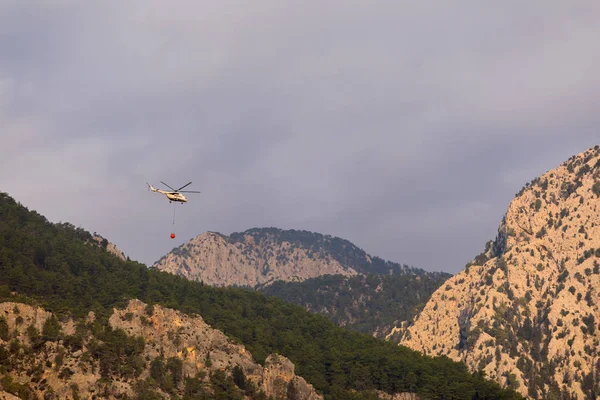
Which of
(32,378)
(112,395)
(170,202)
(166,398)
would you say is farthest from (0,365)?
(170,202)

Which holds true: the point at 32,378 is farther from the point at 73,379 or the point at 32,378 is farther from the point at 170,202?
the point at 170,202

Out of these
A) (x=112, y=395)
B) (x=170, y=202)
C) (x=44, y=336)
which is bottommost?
(x=112, y=395)

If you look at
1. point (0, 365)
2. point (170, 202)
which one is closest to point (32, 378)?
point (0, 365)

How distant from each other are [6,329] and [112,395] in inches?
1196

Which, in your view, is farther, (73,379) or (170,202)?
(73,379)

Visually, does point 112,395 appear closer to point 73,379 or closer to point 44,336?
point 73,379

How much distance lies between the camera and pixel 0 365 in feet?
604

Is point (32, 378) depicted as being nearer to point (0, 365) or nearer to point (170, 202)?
point (0, 365)

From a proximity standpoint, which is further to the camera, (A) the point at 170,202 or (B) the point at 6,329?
(B) the point at 6,329

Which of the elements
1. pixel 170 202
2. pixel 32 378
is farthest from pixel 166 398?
pixel 170 202

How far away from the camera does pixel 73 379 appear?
19412 cm

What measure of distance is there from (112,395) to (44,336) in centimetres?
2311

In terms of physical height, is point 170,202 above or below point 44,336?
above

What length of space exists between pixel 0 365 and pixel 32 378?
8.16m
